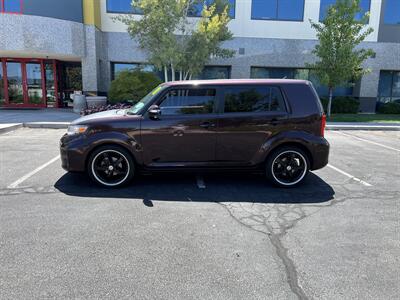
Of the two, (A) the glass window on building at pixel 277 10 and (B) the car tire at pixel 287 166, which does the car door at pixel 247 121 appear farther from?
(A) the glass window on building at pixel 277 10

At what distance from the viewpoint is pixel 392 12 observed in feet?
62.0

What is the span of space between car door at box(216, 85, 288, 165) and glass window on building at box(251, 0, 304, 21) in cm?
1453

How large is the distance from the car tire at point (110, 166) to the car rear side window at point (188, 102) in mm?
987

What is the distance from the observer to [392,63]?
757 inches

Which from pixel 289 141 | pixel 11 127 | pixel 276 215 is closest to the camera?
pixel 276 215

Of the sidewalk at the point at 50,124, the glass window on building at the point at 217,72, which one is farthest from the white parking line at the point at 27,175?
the glass window on building at the point at 217,72

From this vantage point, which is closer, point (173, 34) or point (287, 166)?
point (287, 166)

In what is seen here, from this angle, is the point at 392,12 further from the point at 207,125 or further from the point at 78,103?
the point at 207,125

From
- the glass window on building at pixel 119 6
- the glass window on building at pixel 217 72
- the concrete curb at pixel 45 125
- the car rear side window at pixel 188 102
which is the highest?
the glass window on building at pixel 119 6

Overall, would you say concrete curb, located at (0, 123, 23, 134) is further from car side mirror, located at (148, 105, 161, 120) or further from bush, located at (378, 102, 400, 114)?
bush, located at (378, 102, 400, 114)

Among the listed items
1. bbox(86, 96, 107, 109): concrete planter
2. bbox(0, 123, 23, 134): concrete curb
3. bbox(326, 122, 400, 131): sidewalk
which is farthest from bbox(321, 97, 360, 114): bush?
bbox(0, 123, 23, 134): concrete curb

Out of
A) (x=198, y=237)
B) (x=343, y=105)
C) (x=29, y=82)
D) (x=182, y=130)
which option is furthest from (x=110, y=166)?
(x=343, y=105)

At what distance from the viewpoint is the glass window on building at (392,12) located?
1877 cm

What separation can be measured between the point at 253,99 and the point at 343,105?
1546 cm
